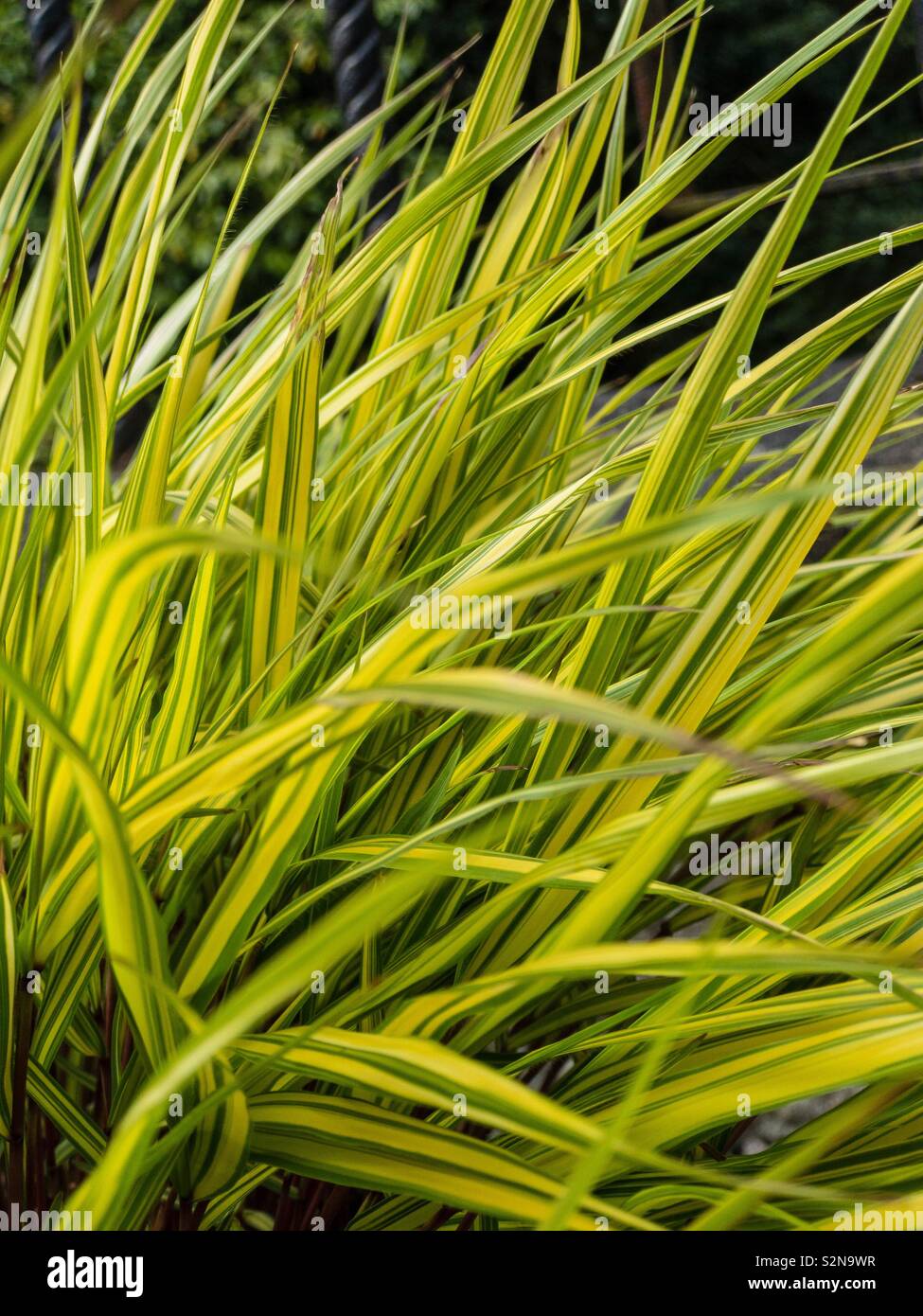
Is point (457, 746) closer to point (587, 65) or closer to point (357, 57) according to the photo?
point (357, 57)

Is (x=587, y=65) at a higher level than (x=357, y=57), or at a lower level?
higher

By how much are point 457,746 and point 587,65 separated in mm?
3924

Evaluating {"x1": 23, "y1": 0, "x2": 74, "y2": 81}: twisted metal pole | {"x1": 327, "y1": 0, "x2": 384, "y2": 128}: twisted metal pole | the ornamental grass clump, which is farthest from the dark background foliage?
the ornamental grass clump

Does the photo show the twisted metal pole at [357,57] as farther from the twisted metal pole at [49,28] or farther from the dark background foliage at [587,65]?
the dark background foliage at [587,65]

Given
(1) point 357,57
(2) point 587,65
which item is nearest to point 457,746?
(1) point 357,57

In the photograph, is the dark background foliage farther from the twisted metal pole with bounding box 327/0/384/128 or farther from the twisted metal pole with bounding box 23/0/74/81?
the twisted metal pole with bounding box 23/0/74/81

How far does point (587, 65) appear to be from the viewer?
3.80 m

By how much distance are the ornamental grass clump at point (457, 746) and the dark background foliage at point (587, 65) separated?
2799 mm

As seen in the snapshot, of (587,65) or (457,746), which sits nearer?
(457,746)

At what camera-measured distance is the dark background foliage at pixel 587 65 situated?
3354 millimetres

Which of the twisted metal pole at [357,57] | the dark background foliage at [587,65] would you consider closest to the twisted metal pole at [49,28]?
the twisted metal pole at [357,57]

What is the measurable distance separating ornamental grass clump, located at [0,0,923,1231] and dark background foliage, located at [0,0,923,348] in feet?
9.18

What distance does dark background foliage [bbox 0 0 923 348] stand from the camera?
3.35 meters
